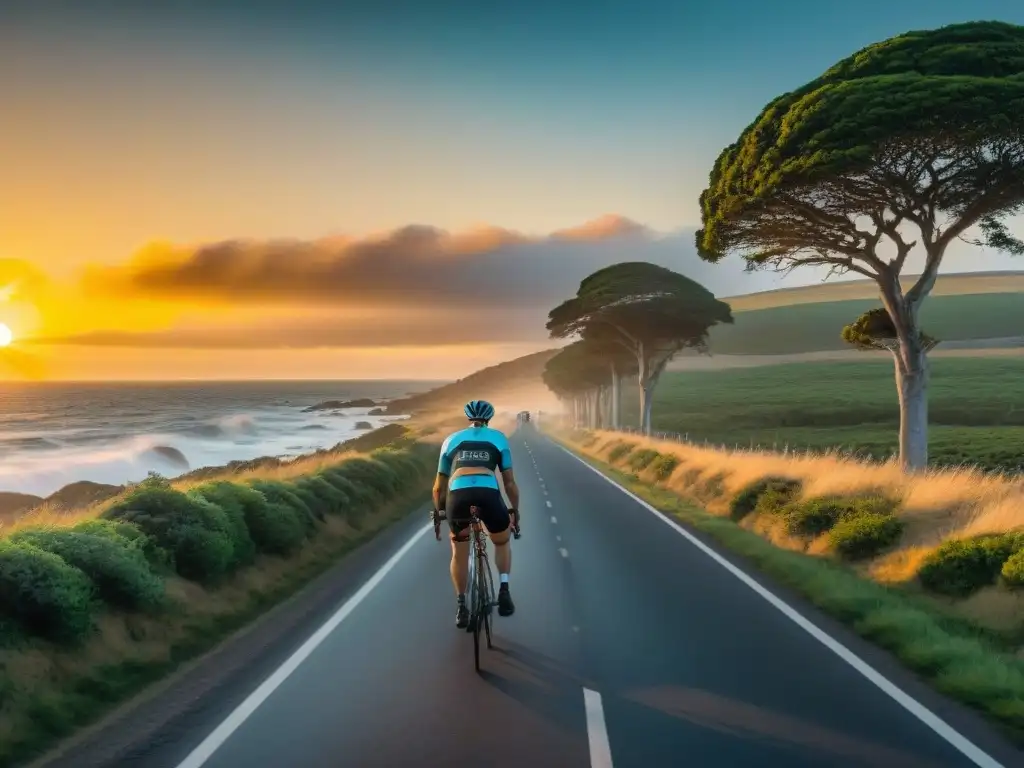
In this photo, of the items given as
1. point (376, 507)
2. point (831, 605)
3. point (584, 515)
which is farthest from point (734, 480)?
point (831, 605)

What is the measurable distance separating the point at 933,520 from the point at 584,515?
10082mm

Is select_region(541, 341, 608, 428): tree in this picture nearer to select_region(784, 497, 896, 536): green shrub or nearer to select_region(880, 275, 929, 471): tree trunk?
select_region(880, 275, 929, 471): tree trunk

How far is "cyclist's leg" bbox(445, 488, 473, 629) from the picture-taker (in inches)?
373

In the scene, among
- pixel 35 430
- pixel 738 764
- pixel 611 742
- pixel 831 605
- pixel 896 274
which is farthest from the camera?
pixel 35 430

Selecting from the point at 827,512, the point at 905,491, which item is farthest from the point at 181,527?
the point at 905,491

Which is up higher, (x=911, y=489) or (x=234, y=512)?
(x=234, y=512)

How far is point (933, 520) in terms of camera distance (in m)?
14.8

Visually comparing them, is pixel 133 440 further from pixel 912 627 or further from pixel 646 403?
pixel 912 627

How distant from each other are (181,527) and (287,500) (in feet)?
17.8

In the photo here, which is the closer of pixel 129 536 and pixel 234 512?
pixel 129 536

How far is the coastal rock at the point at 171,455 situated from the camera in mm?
76750

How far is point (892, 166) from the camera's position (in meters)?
19.6

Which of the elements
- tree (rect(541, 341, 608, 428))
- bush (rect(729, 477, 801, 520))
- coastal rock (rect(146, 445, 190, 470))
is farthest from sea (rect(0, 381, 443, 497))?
bush (rect(729, 477, 801, 520))

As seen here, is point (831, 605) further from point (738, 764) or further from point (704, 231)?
point (704, 231)
